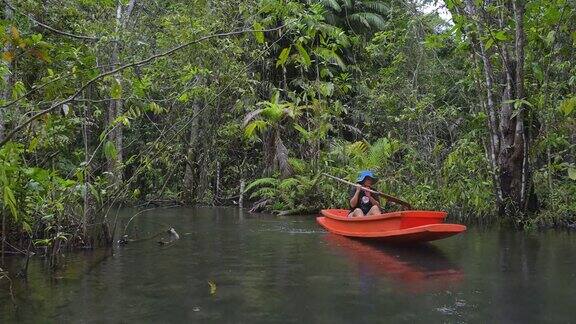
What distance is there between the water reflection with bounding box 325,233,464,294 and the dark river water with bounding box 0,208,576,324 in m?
0.01

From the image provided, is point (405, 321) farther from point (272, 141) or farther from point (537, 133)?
point (272, 141)

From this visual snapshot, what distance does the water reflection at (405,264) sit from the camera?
19.0 feet

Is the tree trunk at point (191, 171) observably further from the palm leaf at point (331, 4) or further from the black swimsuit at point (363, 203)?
the black swimsuit at point (363, 203)

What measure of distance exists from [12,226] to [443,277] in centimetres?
485

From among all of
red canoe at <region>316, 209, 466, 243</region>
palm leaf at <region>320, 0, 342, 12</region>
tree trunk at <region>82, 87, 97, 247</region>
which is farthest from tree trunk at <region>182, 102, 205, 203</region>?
tree trunk at <region>82, 87, 97, 247</region>

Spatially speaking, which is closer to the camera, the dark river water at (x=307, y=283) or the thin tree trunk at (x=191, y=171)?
the dark river water at (x=307, y=283)

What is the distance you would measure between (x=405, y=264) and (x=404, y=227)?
104 cm

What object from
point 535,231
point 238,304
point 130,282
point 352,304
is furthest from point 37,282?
point 535,231

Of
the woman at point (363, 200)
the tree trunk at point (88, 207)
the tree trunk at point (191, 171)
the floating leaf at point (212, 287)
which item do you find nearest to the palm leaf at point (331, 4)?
the tree trunk at point (191, 171)

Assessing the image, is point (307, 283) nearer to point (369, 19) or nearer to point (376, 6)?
point (369, 19)

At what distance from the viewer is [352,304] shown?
4.90 metres

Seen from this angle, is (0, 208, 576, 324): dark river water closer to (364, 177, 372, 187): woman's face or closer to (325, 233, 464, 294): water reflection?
(325, 233, 464, 294): water reflection

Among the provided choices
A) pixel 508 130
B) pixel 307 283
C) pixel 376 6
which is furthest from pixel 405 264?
pixel 376 6

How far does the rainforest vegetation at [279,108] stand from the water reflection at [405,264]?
209cm
